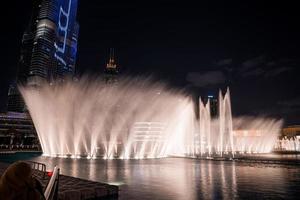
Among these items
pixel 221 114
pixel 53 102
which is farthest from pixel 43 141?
pixel 221 114

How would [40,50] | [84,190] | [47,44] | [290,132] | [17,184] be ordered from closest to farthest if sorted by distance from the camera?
[17,184] → [84,190] → [290,132] → [40,50] → [47,44]

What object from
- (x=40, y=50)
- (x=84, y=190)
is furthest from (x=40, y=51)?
(x=84, y=190)

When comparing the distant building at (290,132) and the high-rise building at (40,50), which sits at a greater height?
the high-rise building at (40,50)

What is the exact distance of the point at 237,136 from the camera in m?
122

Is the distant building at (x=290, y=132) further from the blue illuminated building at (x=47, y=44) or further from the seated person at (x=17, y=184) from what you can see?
the blue illuminated building at (x=47, y=44)

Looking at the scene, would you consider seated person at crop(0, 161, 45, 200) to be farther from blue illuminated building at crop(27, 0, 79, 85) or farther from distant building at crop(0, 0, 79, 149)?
blue illuminated building at crop(27, 0, 79, 85)

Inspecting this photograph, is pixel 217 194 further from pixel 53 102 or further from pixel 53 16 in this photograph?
pixel 53 16

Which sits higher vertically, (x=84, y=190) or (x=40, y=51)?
(x=40, y=51)

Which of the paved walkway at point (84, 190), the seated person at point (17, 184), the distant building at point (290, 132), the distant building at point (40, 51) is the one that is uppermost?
the distant building at point (40, 51)

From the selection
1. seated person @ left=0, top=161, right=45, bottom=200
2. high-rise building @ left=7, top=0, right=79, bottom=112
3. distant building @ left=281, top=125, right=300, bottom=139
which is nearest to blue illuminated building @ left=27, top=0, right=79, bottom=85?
high-rise building @ left=7, top=0, right=79, bottom=112

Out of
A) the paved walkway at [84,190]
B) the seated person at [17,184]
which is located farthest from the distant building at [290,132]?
the seated person at [17,184]

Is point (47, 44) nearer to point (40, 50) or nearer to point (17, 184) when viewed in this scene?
point (40, 50)

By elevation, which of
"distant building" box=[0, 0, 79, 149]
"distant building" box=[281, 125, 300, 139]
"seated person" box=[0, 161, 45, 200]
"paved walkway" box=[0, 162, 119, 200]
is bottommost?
"paved walkway" box=[0, 162, 119, 200]

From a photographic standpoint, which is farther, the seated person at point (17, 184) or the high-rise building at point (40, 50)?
the high-rise building at point (40, 50)
